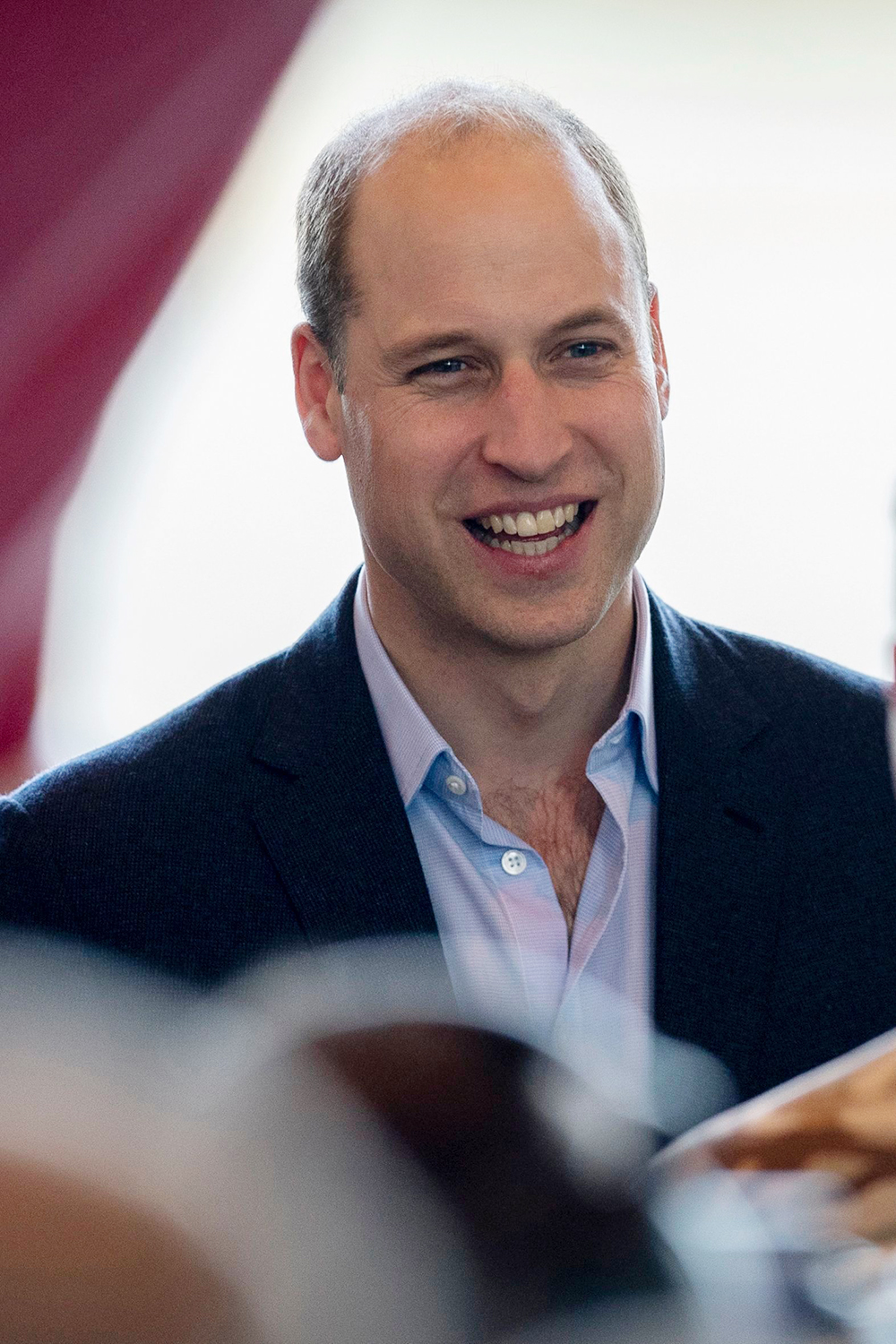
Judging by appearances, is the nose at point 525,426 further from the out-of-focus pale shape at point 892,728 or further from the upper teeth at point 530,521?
the out-of-focus pale shape at point 892,728

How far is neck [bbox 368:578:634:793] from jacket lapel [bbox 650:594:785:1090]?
45 millimetres

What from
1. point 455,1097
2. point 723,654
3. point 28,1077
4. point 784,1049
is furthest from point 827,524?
point 28,1077

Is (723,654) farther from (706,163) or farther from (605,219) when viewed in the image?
(706,163)

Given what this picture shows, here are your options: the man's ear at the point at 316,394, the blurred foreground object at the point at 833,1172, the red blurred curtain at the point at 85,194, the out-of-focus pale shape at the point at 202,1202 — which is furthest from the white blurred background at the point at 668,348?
the blurred foreground object at the point at 833,1172

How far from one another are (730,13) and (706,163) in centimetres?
12

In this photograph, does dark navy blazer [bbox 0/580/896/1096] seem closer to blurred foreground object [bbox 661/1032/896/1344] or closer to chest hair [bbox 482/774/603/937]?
chest hair [bbox 482/774/603/937]

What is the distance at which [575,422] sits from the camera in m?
0.83

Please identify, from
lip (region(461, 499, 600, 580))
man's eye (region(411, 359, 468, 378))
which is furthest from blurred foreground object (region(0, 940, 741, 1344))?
man's eye (region(411, 359, 468, 378))

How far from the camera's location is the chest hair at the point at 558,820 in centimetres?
87

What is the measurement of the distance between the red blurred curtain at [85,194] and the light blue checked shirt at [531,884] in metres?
0.33

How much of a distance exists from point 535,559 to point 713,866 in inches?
8.9

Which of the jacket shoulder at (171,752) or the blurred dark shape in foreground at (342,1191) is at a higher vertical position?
the jacket shoulder at (171,752)

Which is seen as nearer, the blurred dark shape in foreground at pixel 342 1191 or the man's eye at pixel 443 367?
the blurred dark shape in foreground at pixel 342 1191

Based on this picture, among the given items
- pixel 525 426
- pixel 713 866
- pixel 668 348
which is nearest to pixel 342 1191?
pixel 713 866
